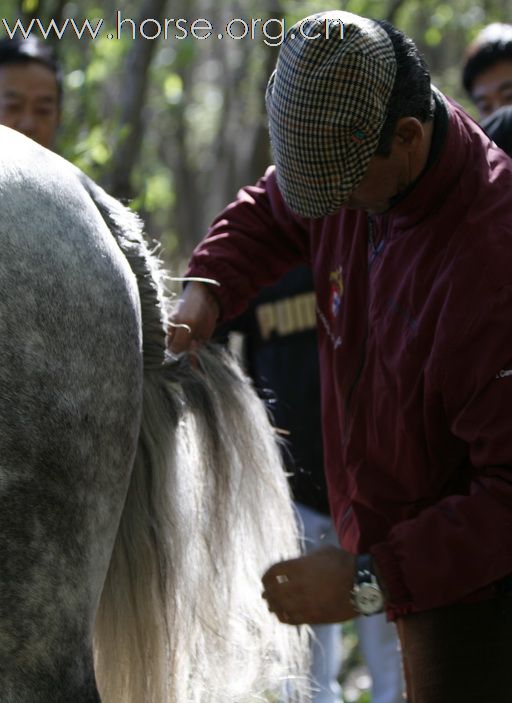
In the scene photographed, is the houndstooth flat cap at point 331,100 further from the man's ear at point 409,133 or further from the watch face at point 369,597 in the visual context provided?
the watch face at point 369,597

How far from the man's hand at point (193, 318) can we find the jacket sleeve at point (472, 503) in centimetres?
63

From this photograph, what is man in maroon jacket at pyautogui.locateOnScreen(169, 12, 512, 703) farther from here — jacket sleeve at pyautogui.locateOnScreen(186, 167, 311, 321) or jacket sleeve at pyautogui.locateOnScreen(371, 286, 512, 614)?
jacket sleeve at pyautogui.locateOnScreen(186, 167, 311, 321)

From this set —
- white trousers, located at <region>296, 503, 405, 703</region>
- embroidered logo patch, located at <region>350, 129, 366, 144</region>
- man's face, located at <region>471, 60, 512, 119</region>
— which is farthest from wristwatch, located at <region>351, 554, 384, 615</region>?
man's face, located at <region>471, 60, 512, 119</region>

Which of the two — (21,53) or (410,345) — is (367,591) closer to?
(410,345)

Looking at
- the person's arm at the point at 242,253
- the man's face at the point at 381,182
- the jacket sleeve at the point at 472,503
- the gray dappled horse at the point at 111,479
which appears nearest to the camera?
the gray dappled horse at the point at 111,479

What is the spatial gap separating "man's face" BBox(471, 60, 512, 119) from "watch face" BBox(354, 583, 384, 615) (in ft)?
7.97

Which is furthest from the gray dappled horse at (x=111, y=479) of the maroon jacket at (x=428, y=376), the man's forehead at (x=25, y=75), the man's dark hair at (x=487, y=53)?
the man's dark hair at (x=487, y=53)

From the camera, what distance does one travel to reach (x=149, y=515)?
6.55ft

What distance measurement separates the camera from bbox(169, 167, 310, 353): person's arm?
2.42 m

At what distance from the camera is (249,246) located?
8.16 feet

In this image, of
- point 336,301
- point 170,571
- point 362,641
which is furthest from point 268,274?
point 362,641

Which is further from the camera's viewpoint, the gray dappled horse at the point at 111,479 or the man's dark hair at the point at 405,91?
the man's dark hair at the point at 405,91

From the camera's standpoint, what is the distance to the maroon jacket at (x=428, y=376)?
1.83m

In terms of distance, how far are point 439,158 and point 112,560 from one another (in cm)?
92
